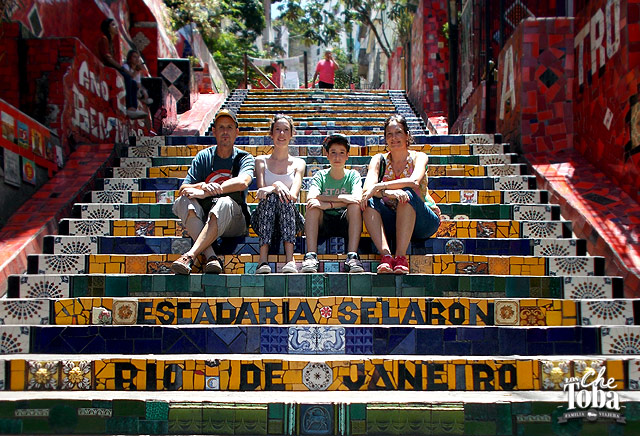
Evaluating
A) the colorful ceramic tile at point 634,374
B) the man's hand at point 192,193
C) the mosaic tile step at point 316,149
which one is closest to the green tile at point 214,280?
the man's hand at point 192,193

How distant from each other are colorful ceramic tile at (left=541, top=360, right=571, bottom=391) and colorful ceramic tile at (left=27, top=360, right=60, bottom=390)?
8.83ft

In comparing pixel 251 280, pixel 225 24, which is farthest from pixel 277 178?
pixel 225 24

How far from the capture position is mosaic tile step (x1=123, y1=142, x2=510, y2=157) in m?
7.38

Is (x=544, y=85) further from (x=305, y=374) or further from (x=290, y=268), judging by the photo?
(x=305, y=374)

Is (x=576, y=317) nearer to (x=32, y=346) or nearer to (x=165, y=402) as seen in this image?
(x=165, y=402)

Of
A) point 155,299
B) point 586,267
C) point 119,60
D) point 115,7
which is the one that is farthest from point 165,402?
point 115,7

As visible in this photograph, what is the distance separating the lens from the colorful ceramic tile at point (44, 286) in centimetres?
477

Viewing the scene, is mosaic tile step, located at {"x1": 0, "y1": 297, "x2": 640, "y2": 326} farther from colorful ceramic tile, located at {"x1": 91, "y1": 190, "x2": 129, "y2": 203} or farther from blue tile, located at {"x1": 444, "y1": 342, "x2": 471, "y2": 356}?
colorful ceramic tile, located at {"x1": 91, "y1": 190, "x2": 129, "y2": 203}

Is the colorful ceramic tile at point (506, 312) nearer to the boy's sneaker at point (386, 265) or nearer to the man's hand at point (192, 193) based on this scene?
the boy's sneaker at point (386, 265)

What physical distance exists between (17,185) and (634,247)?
4932mm

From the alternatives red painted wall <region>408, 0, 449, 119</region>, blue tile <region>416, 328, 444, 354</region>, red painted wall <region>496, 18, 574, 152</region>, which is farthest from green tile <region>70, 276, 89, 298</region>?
red painted wall <region>408, 0, 449, 119</region>

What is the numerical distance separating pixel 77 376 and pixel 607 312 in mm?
3193

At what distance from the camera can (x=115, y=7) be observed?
11523 millimetres

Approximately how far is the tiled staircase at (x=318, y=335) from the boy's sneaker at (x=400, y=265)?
0.05 meters
